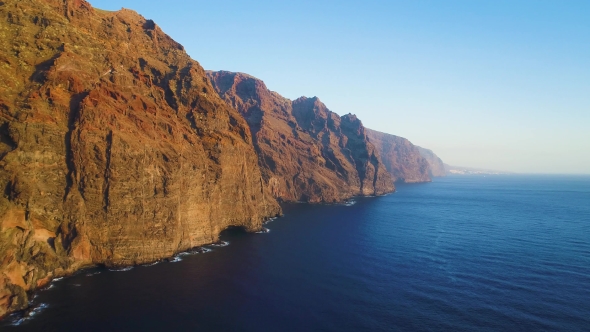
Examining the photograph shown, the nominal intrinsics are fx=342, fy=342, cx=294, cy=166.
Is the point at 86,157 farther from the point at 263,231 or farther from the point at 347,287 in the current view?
the point at 263,231

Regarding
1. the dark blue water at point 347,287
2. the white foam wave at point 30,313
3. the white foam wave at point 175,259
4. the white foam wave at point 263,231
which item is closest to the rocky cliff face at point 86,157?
the white foam wave at point 175,259

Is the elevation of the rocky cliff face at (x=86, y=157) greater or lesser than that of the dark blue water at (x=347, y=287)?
greater

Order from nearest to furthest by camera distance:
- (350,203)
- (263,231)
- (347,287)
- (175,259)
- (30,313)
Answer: (30,313) → (347,287) → (175,259) → (263,231) → (350,203)

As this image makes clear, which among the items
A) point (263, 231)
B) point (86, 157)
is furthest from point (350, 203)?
point (86, 157)

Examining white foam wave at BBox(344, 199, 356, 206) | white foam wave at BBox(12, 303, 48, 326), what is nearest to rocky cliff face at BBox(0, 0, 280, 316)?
white foam wave at BBox(12, 303, 48, 326)

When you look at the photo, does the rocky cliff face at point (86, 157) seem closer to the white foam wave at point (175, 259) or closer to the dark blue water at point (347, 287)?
the white foam wave at point (175, 259)

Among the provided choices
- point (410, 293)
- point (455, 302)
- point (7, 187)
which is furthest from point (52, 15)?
point (455, 302)
